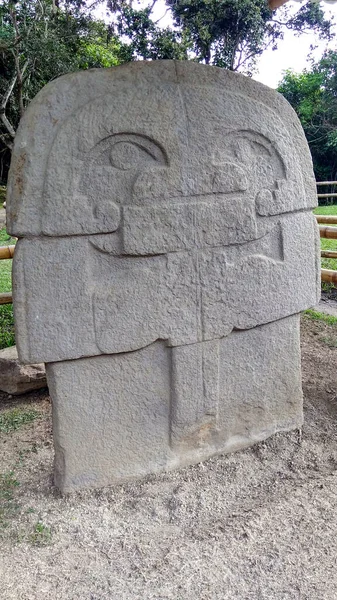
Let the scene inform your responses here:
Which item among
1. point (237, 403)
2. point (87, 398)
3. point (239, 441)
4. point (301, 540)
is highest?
point (87, 398)

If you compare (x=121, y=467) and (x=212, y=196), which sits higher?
(x=212, y=196)

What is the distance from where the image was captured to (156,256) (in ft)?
7.11

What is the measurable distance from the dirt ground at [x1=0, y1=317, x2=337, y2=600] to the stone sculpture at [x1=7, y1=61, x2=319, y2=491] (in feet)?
0.43

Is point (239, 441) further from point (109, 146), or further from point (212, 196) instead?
point (109, 146)

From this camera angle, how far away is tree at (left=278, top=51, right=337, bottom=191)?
14.6 metres

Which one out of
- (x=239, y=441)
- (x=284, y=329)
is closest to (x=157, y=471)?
(x=239, y=441)

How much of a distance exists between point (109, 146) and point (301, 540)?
1687 mm

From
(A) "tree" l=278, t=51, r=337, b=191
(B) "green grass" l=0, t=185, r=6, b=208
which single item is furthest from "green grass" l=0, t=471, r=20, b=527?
(A) "tree" l=278, t=51, r=337, b=191

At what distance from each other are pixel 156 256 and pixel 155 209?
0.19 m

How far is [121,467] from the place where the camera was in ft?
7.56

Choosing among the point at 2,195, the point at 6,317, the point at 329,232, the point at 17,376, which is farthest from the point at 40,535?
the point at 2,195

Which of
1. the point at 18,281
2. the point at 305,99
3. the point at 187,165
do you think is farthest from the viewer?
the point at 305,99

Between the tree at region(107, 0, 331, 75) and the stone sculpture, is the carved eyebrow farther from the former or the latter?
the tree at region(107, 0, 331, 75)

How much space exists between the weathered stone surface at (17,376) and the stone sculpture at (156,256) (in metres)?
1.08
